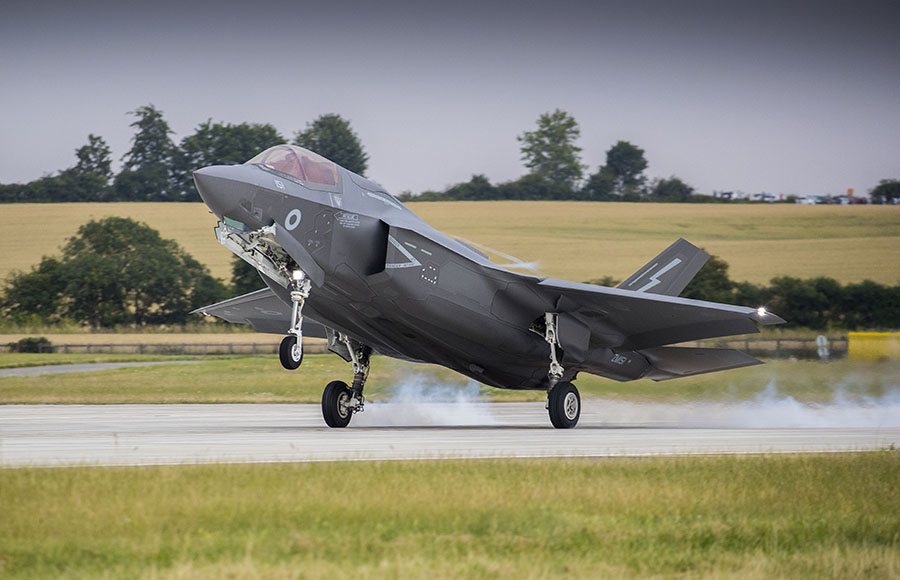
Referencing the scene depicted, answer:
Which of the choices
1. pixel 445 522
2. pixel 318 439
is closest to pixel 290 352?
pixel 318 439

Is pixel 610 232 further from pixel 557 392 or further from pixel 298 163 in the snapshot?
pixel 298 163

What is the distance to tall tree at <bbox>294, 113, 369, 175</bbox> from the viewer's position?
254 feet

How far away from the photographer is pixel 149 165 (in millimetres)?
81312

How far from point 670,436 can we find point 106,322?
45738 mm

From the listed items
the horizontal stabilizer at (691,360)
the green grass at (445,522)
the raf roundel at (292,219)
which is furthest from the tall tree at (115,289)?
the green grass at (445,522)

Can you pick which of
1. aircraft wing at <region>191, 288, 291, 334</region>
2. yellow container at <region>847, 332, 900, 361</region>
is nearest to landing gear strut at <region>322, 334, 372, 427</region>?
aircraft wing at <region>191, 288, 291, 334</region>

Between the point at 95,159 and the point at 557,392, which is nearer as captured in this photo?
the point at 557,392

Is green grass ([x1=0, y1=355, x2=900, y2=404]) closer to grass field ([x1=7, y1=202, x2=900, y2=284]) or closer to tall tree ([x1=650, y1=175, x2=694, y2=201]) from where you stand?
grass field ([x1=7, y1=202, x2=900, y2=284])

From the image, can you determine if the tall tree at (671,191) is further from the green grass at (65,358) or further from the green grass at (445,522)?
the green grass at (445,522)

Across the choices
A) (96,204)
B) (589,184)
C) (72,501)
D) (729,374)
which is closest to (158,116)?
(96,204)

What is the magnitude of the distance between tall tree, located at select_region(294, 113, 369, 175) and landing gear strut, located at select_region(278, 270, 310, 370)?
61456mm

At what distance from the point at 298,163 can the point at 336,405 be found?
14.0ft

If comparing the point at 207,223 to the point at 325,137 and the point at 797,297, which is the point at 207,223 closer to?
the point at 325,137

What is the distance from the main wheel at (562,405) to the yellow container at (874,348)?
728 centimetres
